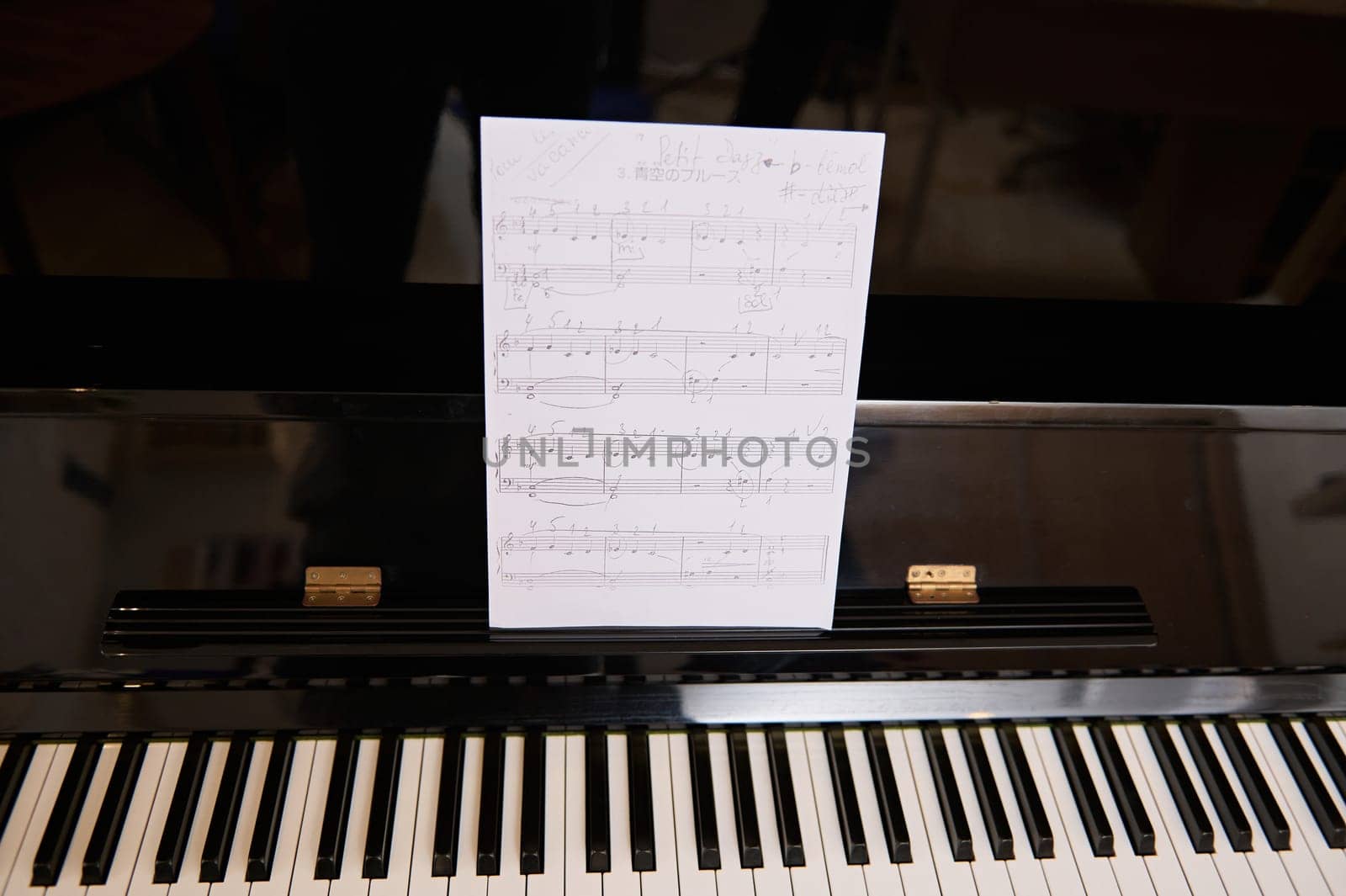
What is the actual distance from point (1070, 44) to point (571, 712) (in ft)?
2.62

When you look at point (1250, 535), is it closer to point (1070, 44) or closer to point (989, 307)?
point (989, 307)

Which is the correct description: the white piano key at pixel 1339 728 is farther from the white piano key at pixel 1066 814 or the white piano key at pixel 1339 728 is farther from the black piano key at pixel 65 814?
the black piano key at pixel 65 814

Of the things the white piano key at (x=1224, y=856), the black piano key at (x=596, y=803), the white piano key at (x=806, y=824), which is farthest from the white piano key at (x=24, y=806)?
the white piano key at (x=1224, y=856)

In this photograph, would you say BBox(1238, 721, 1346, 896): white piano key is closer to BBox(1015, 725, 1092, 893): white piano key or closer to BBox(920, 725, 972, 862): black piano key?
BBox(1015, 725, 1092, 893): white piano key

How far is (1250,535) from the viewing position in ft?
3.42

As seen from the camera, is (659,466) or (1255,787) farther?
(1255,787)

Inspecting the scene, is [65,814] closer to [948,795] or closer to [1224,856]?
[948,795]

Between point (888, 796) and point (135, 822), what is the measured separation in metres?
0.77

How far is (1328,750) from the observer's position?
1.10 meters

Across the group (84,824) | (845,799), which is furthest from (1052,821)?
(84,824)

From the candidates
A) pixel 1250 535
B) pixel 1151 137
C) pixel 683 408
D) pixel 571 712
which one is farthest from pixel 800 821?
pixel 1151 137

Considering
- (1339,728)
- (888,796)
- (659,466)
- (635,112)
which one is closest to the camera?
(635,112)

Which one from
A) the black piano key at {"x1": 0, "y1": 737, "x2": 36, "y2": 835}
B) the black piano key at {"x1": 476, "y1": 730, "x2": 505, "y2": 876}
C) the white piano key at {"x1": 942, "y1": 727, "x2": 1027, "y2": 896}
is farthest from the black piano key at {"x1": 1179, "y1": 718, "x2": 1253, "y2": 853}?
the black piano key at {"x1": 0, "y1": 737, "x2": 36, "y2": 835}

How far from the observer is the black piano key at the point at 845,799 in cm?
97
